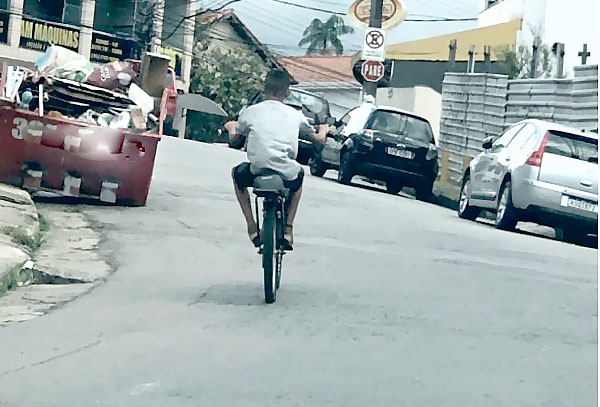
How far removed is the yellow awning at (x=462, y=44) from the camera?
4316cm

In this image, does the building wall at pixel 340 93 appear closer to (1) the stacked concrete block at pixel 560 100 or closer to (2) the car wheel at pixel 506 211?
(1) the stacked concrete block at pixel 560 100

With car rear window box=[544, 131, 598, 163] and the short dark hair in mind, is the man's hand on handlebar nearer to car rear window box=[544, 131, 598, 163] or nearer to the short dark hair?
the short dark hair

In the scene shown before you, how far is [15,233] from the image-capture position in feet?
35.1

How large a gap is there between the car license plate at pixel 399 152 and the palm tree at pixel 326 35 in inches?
2716

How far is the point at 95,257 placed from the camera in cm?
1053

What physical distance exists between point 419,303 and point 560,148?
741cm

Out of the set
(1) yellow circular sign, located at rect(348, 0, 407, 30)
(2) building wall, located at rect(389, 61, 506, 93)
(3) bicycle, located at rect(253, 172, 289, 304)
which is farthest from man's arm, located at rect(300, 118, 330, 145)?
(2) building wall, located at rect(389, 61, 506, 93)

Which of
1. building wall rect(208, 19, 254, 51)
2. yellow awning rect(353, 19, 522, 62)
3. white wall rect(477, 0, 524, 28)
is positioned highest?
white wall rect(477, 0, 524, 28)

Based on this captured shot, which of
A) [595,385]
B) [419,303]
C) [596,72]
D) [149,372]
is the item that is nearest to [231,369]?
[149,372]

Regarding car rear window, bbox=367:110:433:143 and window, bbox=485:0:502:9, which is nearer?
car rear window, bbox=367:110:433:143

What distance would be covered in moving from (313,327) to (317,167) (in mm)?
16605

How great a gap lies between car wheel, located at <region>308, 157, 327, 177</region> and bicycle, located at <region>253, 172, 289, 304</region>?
1524 centimetres

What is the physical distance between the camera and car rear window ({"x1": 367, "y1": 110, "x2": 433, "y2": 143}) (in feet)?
71.3

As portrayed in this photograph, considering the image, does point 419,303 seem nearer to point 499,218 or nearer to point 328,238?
point 328,238
